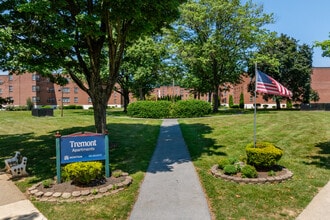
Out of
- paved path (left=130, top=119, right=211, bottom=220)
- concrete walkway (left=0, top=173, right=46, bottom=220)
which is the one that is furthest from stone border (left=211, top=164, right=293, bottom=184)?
concrete walkway (left=0, top=173, right=46, bottom=220)

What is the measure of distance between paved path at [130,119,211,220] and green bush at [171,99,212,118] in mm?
17458

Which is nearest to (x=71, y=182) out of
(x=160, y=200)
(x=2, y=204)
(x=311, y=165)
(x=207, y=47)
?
(x=2, y=204)

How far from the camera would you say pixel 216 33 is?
31.5 m

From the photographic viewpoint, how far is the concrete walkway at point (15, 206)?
648 cm

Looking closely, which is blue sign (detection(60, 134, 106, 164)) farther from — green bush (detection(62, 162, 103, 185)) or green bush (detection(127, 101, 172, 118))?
green bush (detection(127, 101, 172, 118))

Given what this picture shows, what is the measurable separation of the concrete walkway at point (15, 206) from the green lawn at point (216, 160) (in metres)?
0.23

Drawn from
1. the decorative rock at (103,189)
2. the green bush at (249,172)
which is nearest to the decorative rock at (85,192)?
the decorative rock at (103,189)

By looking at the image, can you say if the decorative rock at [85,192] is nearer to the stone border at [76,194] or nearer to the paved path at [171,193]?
the stone border at [76,194]

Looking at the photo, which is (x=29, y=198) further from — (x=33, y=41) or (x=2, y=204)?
(x=33, y=41)

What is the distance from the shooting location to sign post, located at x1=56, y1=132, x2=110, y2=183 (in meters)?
8.59

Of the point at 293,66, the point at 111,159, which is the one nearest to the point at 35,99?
the point at 293,66

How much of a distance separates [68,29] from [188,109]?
18.6 m

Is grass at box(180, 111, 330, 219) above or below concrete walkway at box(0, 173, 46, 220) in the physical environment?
above

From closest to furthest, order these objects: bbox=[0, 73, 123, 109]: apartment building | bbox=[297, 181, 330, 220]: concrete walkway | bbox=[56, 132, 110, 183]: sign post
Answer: bbox=[297, 181, 330, 220]: concrete walkway < bbox=[56, 132, 110, 183]: sign post < bbox=[0, 73, 123, 109]: apartment building
